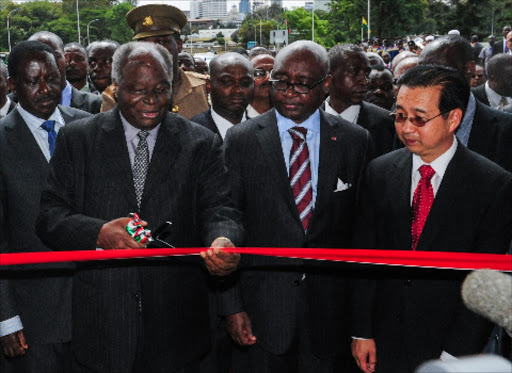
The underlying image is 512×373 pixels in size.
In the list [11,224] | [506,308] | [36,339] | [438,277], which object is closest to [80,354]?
[36,339]

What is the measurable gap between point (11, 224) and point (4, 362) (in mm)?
994

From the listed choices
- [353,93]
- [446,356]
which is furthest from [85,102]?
[446,356]

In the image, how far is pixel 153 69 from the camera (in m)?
3.26

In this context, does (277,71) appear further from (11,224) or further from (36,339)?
(36,339)

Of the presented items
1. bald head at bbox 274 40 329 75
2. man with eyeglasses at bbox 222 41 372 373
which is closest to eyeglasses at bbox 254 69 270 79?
bald head at bbox 274 40 329 75

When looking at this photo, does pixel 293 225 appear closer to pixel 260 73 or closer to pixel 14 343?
pixel 14 343

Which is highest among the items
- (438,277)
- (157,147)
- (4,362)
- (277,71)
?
(277,71)

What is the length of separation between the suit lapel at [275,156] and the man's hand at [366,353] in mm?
783

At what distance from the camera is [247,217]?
3.74 meters

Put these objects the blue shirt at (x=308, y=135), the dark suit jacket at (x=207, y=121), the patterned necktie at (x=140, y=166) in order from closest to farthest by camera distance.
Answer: the patterned necktie at (x=140, y=166) < the blue shirt at (x=308, y=135) < the dark suit jacket at (x=207, y=121)

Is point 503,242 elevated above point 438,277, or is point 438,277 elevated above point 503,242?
point 503,242

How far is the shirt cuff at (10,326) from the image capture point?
3.47 meters

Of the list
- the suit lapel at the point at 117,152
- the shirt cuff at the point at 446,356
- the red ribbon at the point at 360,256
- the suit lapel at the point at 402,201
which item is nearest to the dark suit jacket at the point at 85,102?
the suit lapel at the point at 117,152

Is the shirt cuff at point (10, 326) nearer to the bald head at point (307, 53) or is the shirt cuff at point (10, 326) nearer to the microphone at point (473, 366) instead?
the bald head at point (307, 53)
